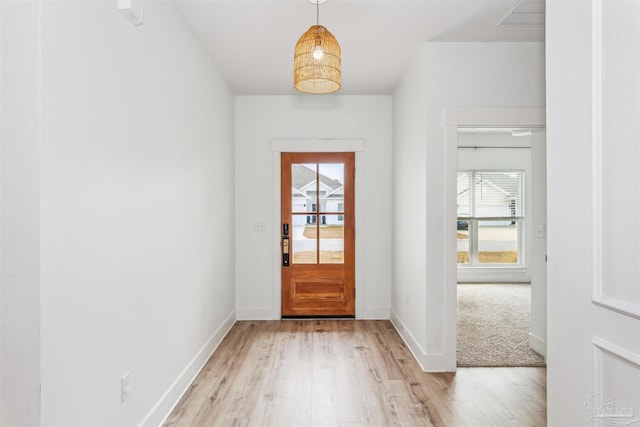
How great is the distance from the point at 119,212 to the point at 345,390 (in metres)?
1.92

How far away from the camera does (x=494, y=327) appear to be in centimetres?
415

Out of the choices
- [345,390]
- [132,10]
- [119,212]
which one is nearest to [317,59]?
[132,10]

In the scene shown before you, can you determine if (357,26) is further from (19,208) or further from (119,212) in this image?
(19,208)

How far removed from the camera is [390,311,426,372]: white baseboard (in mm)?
3124

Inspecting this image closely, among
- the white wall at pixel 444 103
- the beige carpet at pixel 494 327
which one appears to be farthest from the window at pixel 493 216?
the white wall at pixel 444 103

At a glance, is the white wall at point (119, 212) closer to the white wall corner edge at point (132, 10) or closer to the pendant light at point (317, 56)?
the white wall corner edge at point (132, 10)

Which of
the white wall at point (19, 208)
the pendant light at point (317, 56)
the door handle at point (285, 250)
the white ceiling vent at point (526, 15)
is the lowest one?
the door handle at point (285, 250)

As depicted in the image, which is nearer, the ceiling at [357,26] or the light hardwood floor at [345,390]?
the light hardwood floor at [345,390]

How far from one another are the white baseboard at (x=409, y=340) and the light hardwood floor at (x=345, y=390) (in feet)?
0.19

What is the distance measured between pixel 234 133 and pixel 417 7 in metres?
2.58

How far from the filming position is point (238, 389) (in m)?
2.70

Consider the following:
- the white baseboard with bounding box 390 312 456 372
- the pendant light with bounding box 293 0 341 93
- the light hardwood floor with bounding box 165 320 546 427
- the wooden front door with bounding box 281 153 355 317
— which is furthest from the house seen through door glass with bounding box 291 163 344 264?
the pendant light with bounding box 293 0 341 93

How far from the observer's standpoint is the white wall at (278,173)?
446cm

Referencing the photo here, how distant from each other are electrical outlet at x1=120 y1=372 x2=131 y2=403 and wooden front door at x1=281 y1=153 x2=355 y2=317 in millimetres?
2672
